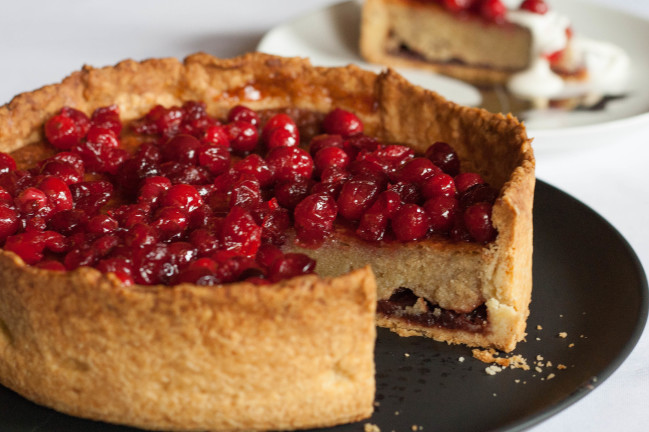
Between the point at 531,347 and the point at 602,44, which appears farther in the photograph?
the point at 602,44

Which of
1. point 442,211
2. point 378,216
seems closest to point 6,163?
point 378,216

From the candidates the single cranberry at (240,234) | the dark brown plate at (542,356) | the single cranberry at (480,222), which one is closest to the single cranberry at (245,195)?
the single cranberry at (240,234)

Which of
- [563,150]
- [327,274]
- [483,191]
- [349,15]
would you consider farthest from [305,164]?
[349,15]

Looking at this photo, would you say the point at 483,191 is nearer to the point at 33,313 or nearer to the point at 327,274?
the point at 327,274

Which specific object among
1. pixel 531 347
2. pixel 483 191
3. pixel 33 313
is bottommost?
pixel 531 347

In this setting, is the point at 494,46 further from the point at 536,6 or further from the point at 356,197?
the point at 356,197

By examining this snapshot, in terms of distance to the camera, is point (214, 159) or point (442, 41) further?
point (442, 41)

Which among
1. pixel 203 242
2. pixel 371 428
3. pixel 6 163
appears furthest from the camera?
pixel 6 163

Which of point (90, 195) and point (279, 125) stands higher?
point (279, 125)
